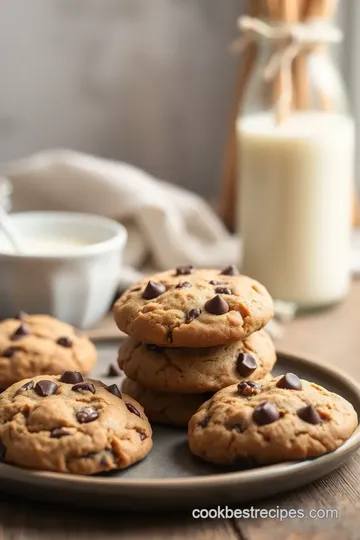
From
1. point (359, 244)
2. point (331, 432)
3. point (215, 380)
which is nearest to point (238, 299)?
point (215, 380)

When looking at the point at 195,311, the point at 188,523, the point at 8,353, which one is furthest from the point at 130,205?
the point at 188,523

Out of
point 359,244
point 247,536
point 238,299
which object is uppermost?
point 238,299

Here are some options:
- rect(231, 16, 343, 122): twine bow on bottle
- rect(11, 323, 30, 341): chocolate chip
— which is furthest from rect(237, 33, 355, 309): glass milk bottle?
rect(11, 323, 30, 341): chocolate chip

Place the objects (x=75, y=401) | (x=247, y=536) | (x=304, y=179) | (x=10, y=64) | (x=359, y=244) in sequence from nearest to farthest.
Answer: (x=247, y=536) < (x=75, y=401) < (x=304, y=179) < (x=359, y=244) < (x=10, y=64)

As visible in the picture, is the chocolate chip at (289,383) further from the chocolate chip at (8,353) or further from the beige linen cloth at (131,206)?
the beige linen cloth at (131,206)

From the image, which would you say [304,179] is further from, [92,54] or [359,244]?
[92,54]

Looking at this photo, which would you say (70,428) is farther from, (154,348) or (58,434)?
(154,348)
